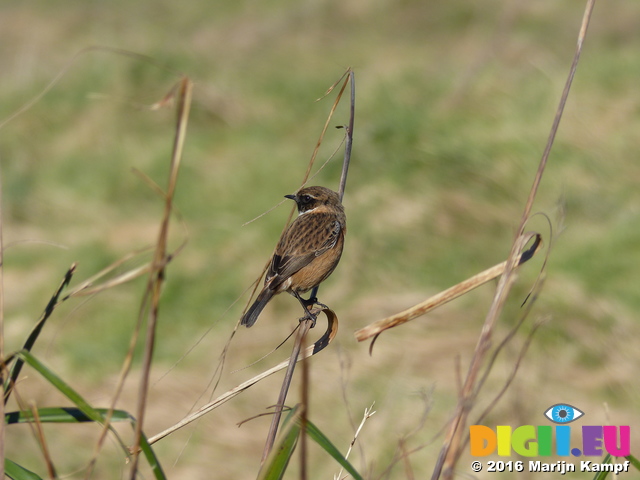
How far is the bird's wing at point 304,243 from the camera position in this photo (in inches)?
142

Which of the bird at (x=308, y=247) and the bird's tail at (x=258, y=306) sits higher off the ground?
the bird at (x=308, y=247)

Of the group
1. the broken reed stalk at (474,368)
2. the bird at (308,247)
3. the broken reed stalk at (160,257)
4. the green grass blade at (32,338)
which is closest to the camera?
the broken reed stalk at (160,257)

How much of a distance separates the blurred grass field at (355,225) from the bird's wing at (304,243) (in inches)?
17.4

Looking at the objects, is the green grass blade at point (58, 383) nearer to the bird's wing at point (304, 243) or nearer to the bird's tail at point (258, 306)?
the bird's tail at point (258, 306)

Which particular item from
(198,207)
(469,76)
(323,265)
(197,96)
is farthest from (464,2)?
(323,265)

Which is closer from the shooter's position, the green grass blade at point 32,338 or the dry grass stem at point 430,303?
the dry grass stem at point 430,303

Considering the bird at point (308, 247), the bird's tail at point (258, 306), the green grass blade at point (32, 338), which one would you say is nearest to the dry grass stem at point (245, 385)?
the green grass blade at point (32, 338)

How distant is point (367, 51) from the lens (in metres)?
15.6

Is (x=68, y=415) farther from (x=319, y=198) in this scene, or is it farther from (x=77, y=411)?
(x=319, y=198)

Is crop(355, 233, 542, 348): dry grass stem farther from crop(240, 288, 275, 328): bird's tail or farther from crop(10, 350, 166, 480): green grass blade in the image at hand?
crop(240, 288, 275, 328): bird's tail

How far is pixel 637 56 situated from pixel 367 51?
715cm

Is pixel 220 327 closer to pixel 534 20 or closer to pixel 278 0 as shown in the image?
pixel 534 20

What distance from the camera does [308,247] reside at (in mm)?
3650

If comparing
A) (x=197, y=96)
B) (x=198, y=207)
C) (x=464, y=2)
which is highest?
(x=464, y=2)
